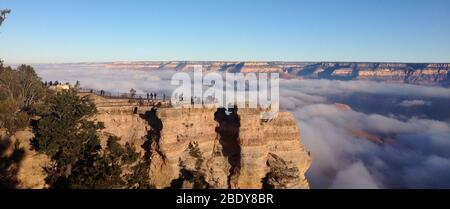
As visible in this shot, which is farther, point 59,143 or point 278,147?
point 278,147

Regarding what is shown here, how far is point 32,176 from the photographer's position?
3128 cm

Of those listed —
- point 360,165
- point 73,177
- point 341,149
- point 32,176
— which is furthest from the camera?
point 341,149

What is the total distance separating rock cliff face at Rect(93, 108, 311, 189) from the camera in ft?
111

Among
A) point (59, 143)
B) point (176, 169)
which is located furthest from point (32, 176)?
point (176, 169)

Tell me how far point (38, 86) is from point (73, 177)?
23838mm

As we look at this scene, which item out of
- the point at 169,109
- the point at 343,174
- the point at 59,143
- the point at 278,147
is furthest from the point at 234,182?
the point at 343,174

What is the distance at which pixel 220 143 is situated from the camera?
3562 centimetres

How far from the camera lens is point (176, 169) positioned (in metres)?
34.5

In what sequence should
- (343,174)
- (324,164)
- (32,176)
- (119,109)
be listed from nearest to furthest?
1. (32,176)
2. (119,109)
3. (343,174)
4. (324,164)

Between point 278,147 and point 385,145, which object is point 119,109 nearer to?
point 278,147

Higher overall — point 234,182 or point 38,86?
point 38,86

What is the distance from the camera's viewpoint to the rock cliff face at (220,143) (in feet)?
111

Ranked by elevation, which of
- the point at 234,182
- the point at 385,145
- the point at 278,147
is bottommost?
the point at 385,145
